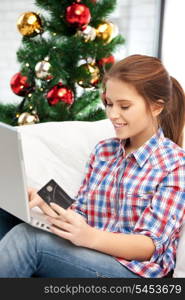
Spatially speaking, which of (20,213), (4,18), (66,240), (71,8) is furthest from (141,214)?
(4,18)

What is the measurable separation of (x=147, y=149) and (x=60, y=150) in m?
0.47

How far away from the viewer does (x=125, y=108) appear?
1358 mm

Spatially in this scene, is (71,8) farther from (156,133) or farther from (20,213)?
(20,213)

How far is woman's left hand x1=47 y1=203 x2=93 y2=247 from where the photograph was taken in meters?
1.17

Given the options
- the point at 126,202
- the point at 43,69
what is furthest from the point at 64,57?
the point at 126,202

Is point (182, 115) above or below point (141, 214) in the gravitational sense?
above

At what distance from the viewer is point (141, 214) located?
1325 mm

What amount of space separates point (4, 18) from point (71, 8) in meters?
1.08

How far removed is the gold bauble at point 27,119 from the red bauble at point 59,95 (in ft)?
0.36

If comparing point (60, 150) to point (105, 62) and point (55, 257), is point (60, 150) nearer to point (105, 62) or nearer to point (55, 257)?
point (55, 257)

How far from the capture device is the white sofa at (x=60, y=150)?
67.6 inches

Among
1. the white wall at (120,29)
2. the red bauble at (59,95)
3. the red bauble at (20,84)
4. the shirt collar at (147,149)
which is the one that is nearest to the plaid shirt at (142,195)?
the shirt collar at (147,149)

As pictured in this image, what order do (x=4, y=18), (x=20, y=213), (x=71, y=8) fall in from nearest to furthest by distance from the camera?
(x=20, y=213) < (x=71, y=8) < (x=4, y=18)

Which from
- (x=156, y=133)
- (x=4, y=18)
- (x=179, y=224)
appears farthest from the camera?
(x=4, y=18)
